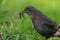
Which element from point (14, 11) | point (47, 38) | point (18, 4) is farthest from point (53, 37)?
point (18, 4)

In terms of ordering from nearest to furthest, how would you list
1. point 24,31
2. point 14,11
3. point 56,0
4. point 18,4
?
1. point 24,31
2. point 14,11
3. point 18,4
4. point 56,0

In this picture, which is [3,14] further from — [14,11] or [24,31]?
[14,11]

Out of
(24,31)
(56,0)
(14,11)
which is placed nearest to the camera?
(24,31)

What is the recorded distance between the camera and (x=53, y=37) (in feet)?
40.1

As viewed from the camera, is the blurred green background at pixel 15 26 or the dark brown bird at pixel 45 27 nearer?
the blurred green background at pixel 15 26

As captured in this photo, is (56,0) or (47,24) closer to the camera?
(47,24)

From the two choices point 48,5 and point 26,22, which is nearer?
point 26,22

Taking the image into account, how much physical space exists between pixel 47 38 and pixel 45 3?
4.57 meters

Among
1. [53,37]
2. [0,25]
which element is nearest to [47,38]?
[53,37]

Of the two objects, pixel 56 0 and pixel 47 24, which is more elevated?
pixel 56 0

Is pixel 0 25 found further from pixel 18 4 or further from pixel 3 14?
pixel 18 4

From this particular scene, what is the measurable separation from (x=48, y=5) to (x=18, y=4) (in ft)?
3.48

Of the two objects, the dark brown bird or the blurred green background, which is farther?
the dark brown bird

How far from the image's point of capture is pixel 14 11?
1464cm
